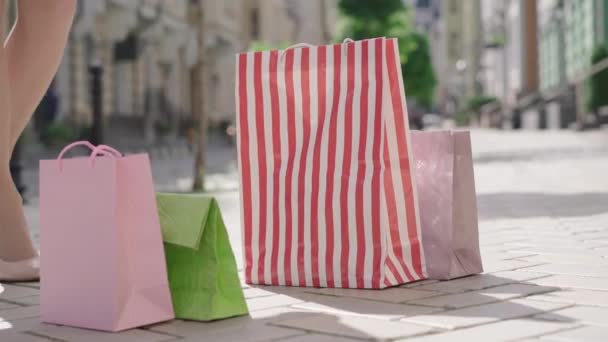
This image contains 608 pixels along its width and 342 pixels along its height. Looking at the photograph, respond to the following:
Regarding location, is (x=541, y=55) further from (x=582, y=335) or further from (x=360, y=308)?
(x=582, y=335)

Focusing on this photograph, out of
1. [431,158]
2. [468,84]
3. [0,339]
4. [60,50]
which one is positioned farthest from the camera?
[468,84]

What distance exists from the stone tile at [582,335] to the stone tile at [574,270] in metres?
0.96

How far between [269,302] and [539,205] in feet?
12.3

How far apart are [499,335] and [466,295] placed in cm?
65

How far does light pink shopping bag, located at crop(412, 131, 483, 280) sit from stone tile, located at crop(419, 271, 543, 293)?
45mm

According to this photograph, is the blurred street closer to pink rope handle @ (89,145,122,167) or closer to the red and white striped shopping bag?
the red and white striped shopping bag

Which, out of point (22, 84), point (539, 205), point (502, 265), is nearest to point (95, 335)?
point (22, 84)

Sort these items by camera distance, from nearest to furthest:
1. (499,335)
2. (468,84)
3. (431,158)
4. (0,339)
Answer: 1. (499,335)
2. (0,339)
3. (431,158)
4. (468,84)

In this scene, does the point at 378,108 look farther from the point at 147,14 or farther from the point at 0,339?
the point at 147,14

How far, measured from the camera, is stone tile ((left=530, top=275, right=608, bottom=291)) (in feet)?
10.1

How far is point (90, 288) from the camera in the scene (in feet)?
8.64

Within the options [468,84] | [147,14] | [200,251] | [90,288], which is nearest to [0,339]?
[90,288]

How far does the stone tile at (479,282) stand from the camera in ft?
10.3

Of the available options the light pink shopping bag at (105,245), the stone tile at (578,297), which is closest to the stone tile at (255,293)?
the light pink shopping bag at (105,245)
